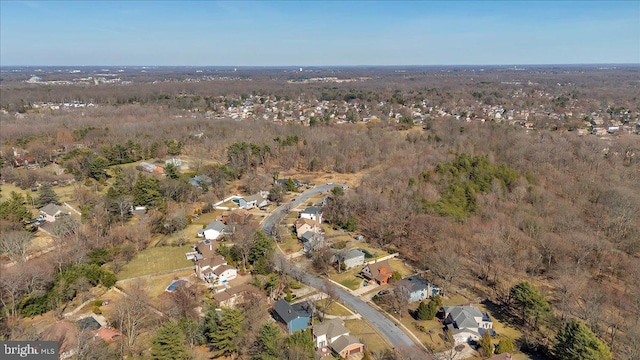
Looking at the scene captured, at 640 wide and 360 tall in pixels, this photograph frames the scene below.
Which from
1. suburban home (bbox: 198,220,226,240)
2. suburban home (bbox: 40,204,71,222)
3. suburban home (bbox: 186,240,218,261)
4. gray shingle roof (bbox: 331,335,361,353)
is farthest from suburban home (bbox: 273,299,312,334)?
suburban home (bbox: 40,204,71,222)

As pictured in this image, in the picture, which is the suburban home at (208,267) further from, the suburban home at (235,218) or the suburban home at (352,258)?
the suburban home at (352,258)

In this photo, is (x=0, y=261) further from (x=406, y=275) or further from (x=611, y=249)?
(x=611, y=249)

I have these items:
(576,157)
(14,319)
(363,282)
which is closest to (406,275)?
(363,282)

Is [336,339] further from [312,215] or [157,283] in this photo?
[312,215]

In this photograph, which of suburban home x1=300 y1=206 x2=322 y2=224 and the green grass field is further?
suburban home x1=300 y1=206 x2=322 y2=224

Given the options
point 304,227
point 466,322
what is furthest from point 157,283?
point 466,322

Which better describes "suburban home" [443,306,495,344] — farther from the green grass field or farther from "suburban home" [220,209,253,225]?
"suburban home" [220,209,253,225]
